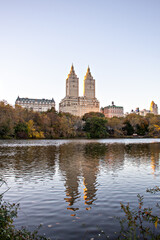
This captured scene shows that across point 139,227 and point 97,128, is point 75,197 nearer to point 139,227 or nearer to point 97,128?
point 139,227

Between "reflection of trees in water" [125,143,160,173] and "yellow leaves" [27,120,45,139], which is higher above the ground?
"yellow leaves" [27,120,45,139]

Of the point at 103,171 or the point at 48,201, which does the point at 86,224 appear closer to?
the point at 48,201

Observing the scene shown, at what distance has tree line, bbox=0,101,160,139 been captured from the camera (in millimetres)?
67938

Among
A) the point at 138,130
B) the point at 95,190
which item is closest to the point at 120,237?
the point at 95,190

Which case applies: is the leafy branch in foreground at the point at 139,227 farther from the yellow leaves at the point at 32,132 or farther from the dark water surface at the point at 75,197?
the yellow leaves at the point at 32,132

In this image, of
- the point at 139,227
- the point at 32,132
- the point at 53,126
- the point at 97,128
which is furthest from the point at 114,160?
the point at 97,128

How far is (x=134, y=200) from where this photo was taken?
966 centimetres

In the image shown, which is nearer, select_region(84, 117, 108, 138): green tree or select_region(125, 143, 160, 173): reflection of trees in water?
select_region(125, 143, 160, 173): reflection of trees in water

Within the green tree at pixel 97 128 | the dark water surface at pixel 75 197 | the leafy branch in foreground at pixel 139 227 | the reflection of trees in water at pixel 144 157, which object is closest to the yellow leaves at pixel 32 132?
the green tree at pixel 97 128

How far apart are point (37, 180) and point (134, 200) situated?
6252mm

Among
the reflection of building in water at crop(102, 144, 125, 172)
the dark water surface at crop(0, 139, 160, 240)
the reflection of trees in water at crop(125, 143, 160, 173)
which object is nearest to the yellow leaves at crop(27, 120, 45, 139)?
the reflection of trees in water at crop(125, 143, 160, 173)

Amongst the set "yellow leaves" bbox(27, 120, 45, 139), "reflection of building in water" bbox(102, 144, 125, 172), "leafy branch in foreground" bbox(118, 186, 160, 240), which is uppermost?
"yellow leaves" bbox(27, 120, 45, 139)

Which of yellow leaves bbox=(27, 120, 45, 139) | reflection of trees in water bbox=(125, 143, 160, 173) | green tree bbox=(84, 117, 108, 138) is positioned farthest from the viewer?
green tree bbox=(84, 117, 108, 138)

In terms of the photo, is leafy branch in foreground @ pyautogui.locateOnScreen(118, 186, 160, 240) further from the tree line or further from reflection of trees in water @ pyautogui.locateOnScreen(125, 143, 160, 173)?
the tree line
